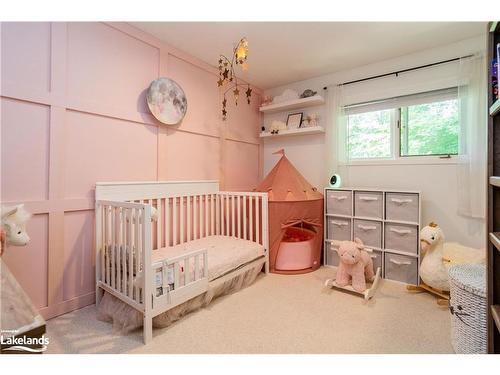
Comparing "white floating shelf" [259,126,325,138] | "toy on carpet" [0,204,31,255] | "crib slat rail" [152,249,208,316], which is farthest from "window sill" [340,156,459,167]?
"toy on carpet" [0,204,31,255]

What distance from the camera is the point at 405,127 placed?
104 inches

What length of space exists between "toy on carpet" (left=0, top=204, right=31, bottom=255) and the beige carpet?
2.11 feet

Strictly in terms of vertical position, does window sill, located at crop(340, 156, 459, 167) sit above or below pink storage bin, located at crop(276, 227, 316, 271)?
above

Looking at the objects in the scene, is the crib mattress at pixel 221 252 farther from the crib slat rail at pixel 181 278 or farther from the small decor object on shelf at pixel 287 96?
the small decor object on shelf at pixel 287 96

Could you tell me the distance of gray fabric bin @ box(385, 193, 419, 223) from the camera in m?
2.30

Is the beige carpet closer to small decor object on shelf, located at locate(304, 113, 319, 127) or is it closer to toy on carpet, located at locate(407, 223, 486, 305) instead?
toy on carpet, located at locate(407, 223, 486, 305)

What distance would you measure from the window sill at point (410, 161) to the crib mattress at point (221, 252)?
1.50m

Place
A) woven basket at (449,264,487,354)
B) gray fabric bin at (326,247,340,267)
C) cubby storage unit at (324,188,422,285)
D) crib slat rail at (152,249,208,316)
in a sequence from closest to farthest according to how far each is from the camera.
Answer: woven basket at (449,264,487,354), crib slat rail at (152,249,208,316), cubby storage unit at (324,188,422,285), gray fabric bin at (326,247,340,267)

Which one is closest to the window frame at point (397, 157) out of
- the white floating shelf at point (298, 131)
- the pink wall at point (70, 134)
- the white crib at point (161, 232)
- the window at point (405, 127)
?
the window at point (405, 127)

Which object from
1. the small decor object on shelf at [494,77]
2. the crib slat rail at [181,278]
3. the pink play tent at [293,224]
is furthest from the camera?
the pink play tent at [293,224]

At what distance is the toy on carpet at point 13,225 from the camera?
1.27 meters

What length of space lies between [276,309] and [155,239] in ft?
4.06
